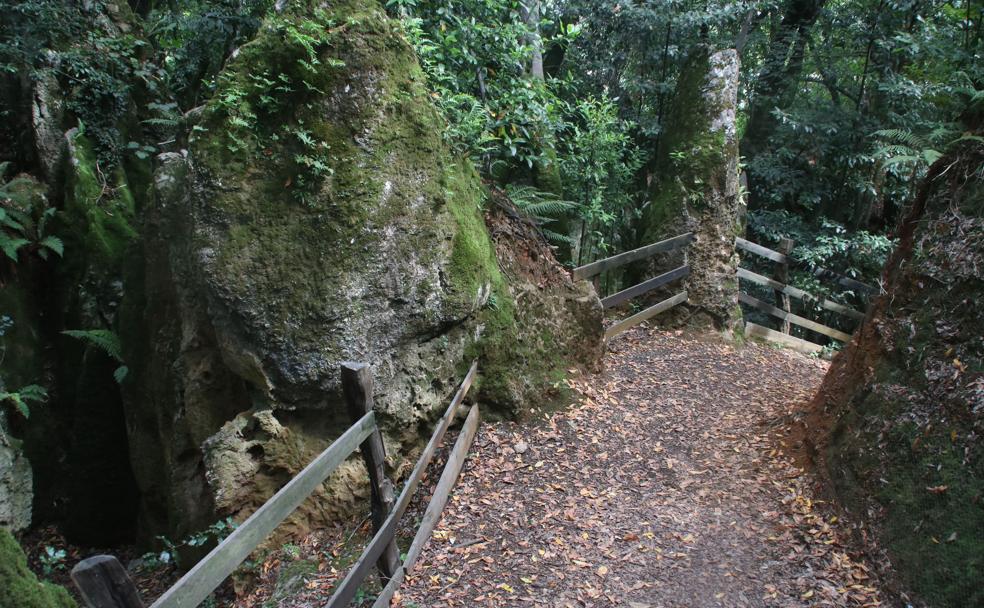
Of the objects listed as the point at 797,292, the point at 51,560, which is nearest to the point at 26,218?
the point at 51,560

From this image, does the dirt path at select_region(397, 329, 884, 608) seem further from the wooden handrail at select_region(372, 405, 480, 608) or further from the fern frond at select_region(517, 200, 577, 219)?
the fern frond at select_region(517, 200, 577, 219)

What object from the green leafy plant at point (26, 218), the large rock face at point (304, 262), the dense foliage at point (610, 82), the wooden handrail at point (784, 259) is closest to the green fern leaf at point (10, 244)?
the green leafy plant at point (26, 218)

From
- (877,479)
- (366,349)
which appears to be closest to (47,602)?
(366,349)

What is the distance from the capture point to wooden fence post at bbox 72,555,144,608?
1.66 m

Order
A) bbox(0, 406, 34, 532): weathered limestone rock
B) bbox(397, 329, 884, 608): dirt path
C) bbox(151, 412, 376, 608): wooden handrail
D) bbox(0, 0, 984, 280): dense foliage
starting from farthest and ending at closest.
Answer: bbox(0, 0, 984, 280): dense foliage < bbox(0, 406, 34, 532): weathered limestone rock < bbox(397, 329, 884, 608): dirt path < bbox(151, 412, 376, 608): wooden handrail

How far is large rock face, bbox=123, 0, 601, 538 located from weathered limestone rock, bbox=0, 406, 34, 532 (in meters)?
2.47

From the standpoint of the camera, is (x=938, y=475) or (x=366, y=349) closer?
(x=938, y=475)

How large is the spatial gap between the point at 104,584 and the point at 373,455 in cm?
202

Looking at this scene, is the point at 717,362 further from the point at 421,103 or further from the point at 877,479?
the point at 421,103

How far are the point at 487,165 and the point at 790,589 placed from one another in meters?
6.27

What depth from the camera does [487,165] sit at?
827cm

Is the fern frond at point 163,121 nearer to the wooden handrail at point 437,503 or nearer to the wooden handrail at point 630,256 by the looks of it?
the wooden handrail at point 437,503

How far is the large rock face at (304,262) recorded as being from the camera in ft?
14.4

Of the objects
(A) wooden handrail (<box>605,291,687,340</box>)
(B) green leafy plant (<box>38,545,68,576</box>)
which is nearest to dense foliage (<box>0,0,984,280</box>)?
(A) wooden handrail (<box>605,291,687,340</box>)
